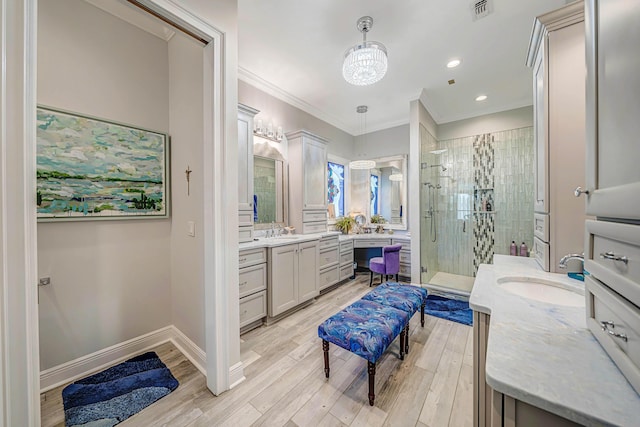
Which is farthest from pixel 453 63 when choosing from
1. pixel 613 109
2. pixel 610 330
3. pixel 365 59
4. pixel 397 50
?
pixel 610 330

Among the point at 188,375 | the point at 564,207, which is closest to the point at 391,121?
the point at 564,207

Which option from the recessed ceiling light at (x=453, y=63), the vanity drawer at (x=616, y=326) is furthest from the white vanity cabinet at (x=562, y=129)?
the recessed ceiling light at (x=453, y=63)

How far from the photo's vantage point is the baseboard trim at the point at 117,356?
1.67 meters

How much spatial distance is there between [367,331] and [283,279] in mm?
1337

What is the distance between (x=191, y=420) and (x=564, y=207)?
2690 mm

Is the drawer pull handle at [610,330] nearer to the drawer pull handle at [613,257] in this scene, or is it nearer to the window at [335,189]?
the drawer pull handle at [613,257]

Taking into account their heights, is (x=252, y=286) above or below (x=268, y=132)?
below

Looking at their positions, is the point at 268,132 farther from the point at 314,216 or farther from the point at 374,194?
the point at 374,194

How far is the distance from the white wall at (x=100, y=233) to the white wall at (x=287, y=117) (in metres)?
0.97

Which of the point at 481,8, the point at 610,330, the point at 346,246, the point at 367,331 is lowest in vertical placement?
the point at 367,331

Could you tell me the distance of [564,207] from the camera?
4.72 ft

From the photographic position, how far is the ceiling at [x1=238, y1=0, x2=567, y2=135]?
77.5 inches

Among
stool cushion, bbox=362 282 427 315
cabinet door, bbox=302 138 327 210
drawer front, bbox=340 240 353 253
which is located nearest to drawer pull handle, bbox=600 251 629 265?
stool cushion, bbox=362 282 427 315

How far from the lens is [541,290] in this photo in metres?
1.34
